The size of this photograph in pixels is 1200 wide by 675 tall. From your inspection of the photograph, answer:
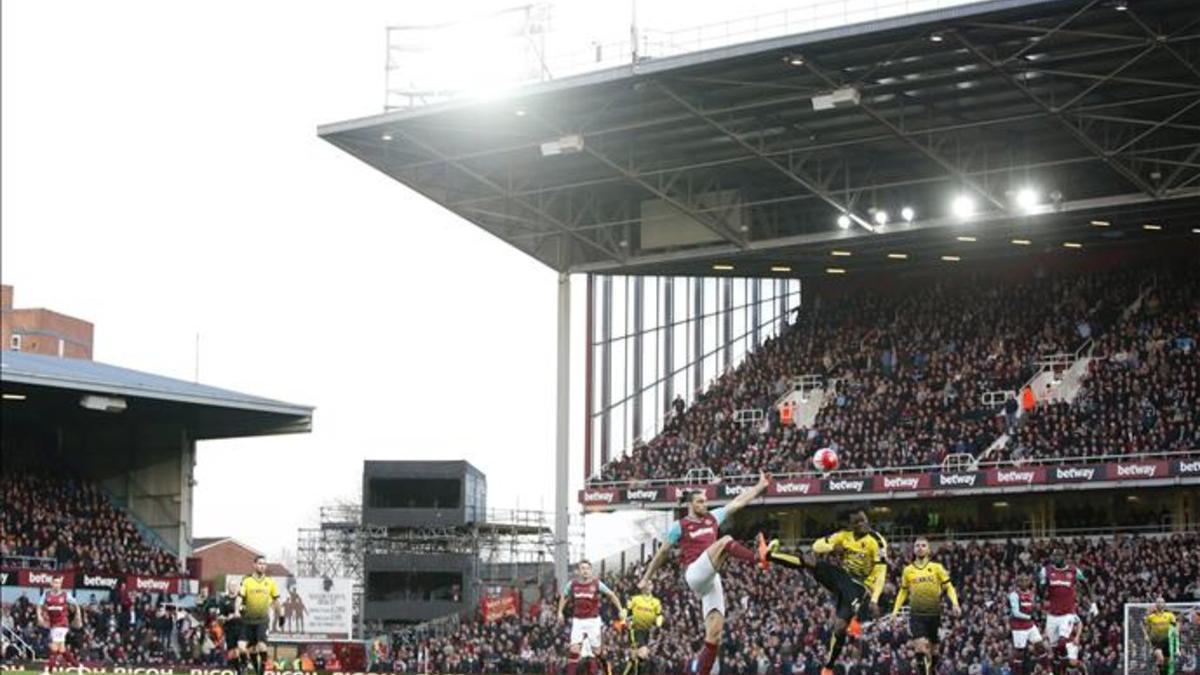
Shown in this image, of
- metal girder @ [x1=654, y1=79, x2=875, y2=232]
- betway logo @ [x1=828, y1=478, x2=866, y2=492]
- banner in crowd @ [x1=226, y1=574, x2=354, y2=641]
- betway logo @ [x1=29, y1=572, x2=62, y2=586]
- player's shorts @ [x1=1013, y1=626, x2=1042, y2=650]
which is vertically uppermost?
metal girder @ [x1=654, y1=79, x2=875, y2=232]

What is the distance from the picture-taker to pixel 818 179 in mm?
65125

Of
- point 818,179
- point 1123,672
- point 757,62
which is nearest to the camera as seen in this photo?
point 1123,672

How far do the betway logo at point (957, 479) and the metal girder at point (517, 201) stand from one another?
1601cm

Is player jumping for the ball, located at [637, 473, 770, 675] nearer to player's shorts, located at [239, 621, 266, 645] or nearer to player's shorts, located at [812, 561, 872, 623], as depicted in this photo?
player's shorts, located at [812, 561, 872, 623]

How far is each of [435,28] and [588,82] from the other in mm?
7191

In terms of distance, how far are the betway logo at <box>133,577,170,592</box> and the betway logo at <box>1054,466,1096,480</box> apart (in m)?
32.9

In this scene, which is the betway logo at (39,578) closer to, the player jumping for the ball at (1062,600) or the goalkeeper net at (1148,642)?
the goalkeeper net at (1148,642)

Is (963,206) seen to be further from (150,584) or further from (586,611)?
(150,584)

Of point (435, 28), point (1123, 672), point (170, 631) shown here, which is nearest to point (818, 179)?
point (435, 28)

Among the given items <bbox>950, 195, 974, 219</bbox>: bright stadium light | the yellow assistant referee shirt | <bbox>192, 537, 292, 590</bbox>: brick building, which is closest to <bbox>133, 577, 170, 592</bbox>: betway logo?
<bbox>950, 195, 974, 219</bbox>: bright stadium light

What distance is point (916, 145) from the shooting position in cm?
5944

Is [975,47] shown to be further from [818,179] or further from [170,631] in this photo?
[170,631]

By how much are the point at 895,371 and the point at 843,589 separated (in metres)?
44.1

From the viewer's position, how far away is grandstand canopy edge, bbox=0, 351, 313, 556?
2997 inches
